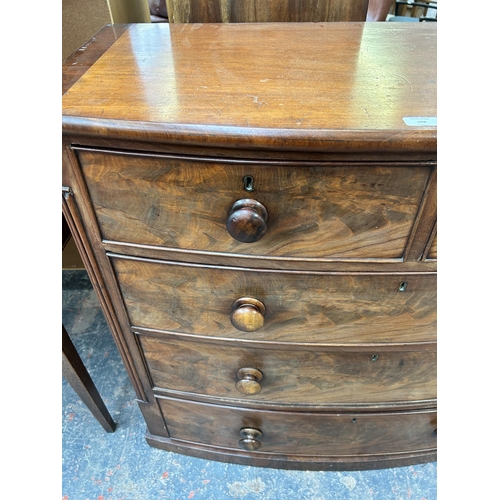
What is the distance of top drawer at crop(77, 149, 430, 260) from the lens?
465 millimetres

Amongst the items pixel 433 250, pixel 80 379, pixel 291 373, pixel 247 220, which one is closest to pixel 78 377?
pixel 80 379

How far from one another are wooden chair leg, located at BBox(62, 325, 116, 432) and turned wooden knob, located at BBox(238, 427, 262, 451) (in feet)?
1.24

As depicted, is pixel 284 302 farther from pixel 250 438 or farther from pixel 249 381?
pixel 250 438

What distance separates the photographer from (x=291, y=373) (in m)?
0.73

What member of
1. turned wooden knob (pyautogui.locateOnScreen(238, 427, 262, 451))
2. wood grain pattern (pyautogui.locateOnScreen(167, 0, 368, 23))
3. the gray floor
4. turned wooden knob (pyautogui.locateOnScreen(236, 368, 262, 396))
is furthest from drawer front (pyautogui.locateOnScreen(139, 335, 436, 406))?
wood grain pattern (pyautogui.locateOnScreen(167, 0, 368, 23))

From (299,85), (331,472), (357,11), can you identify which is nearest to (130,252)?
(299,85)

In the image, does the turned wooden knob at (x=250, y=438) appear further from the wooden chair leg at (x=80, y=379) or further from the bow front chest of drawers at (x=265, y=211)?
the wooden chair leg at (x=80, y=379)

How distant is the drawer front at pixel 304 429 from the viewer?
0.82 metres

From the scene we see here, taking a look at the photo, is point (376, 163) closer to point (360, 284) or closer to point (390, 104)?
point (390, 104)

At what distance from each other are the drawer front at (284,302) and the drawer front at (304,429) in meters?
0.25

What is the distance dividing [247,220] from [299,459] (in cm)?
74

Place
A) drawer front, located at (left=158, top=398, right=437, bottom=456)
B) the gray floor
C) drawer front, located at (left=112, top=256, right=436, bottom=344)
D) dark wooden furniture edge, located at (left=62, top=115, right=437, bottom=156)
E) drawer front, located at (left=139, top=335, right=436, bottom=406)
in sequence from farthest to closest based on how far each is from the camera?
1. the gray floor
2. drawer front, located at (left=158, top=398, right=437, bottom=456)
3. drawer front, located at (left=139, top=335, right=436, bottom=406)
4. drawer front, located at (left=112, top=256, right=436, bottom=344)
5. dark wooden furniture edge, located at (left=62, top=115, right=437, bottom=156)

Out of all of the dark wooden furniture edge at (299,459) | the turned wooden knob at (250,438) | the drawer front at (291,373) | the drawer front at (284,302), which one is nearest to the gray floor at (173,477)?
the dark wooden furniture edge at (299,459)

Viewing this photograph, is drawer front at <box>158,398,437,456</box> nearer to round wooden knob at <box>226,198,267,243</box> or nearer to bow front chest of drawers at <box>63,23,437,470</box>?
bow front chest of drawers at <box>63,23,437,470</box>
